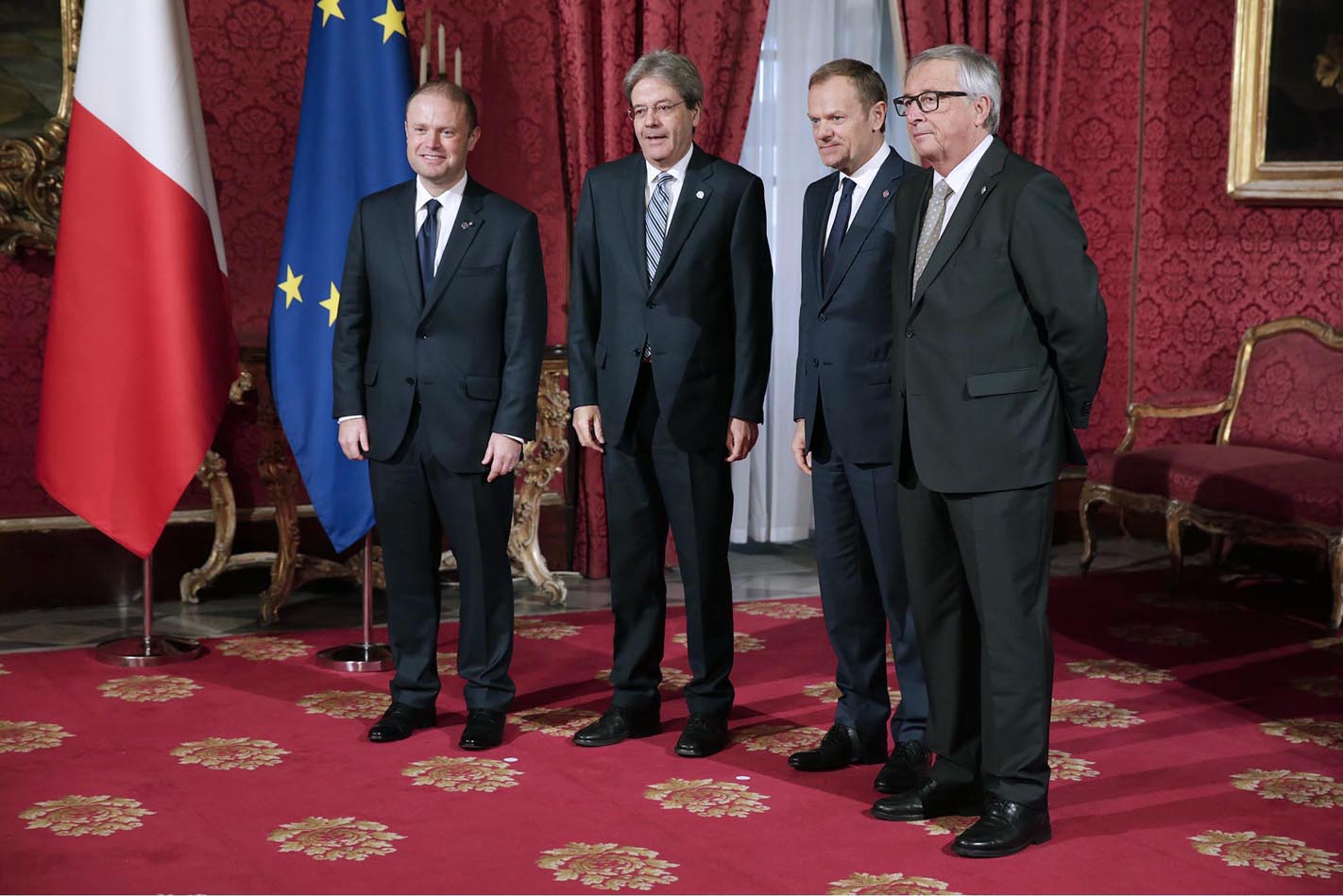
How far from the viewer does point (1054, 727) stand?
4.20 meters

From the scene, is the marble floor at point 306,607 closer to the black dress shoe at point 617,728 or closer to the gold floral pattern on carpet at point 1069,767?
the black dress shoe at point 617,728

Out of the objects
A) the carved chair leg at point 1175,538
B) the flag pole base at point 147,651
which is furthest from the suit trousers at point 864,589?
the carved chair leg at point 1175,538

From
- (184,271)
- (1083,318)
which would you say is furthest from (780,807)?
(184,271)

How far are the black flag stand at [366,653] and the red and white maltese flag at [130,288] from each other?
2.15 ft

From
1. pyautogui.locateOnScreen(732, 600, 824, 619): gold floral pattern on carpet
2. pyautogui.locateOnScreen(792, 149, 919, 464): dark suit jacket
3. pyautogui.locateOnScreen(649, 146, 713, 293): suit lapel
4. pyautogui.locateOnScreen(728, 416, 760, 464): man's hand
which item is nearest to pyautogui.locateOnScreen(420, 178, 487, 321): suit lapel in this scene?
pyautogui.locateOnScreen(649, 146, 713, 293): suit lapel

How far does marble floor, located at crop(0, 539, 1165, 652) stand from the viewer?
529 centimetres

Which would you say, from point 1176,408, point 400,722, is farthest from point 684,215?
point 1176,408

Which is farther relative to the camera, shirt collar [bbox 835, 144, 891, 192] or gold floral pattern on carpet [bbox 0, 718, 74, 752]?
gold floral pattern on carpet [bbox 0, 718, 74, 752]

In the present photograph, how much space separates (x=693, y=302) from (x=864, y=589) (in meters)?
0.85

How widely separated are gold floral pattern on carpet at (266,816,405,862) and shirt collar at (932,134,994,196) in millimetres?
1856

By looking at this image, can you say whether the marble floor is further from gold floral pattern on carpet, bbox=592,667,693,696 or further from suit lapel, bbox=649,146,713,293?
suit lapel, bbox=649,146,713,293

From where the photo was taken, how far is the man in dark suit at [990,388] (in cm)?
302

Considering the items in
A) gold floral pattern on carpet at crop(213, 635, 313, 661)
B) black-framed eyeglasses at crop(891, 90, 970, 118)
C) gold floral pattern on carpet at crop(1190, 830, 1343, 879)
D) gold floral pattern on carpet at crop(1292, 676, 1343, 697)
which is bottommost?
gold floral pattern on carpet at crop(1190, 830, 1343, 879)

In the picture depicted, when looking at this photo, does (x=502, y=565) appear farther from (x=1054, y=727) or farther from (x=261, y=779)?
(x=1054, y=727)
